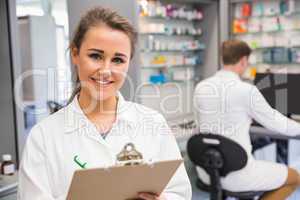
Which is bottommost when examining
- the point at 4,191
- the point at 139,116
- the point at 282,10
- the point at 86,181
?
the point at 4,191

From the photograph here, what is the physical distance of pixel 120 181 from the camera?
40.6 inches

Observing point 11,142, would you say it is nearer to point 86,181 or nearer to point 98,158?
point 98,158

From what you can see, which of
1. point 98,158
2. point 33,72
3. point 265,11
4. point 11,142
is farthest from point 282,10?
point 98,158

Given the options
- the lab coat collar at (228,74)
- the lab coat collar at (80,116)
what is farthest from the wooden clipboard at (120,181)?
the lab coat collar at (228,74)

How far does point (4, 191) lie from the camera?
1.97m

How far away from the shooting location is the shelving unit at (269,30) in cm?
386

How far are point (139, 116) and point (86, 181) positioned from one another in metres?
0.38

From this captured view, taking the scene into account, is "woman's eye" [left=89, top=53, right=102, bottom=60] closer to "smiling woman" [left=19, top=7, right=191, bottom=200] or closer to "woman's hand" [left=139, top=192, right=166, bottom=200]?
"smiling woman" [left=19, top=7, right=191, bottom=200]

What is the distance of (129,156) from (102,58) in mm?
312

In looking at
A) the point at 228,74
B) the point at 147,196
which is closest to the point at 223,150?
the point at 228,74

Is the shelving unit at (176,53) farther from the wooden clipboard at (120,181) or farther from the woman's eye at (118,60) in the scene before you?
the wooden clipboard at (120,181)

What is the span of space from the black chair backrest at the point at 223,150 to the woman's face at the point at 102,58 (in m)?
1.27

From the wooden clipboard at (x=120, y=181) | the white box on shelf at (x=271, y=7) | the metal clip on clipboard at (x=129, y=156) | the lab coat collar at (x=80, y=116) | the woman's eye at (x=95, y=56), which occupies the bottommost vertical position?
the wooden clipboard at (x=120, y=181)

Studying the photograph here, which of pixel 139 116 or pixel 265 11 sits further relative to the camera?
pixel 265 11
